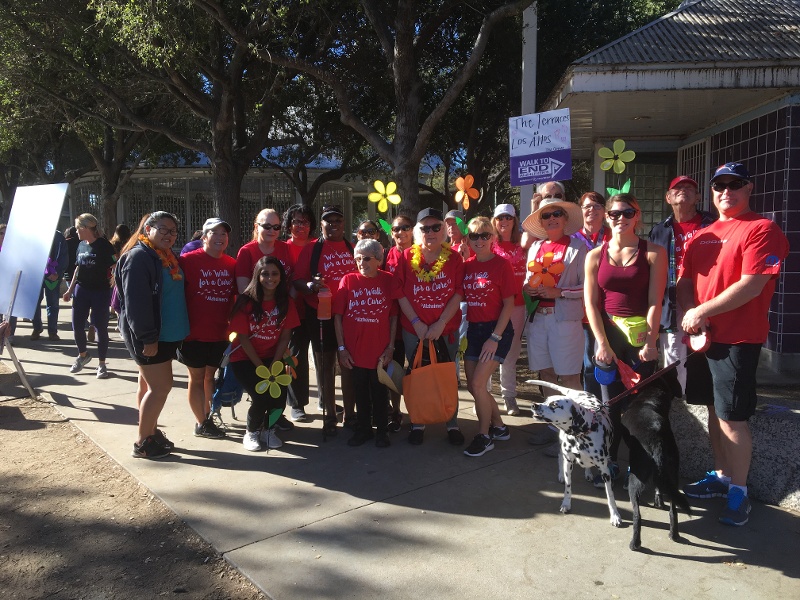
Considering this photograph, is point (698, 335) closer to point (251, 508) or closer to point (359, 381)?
point (359, 381)

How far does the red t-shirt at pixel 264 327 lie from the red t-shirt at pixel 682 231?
293 cm

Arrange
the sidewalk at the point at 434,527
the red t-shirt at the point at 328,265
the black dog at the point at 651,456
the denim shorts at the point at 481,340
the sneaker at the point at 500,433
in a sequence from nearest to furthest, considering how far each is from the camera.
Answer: the sidewalk at the point at 434,527
the black dog at the point at 651,456
the denim shorts at the point at 481,340
the sneaker at the point at 500,433
the red t-shirt at the point at 328,265

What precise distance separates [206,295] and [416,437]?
195 centimetres

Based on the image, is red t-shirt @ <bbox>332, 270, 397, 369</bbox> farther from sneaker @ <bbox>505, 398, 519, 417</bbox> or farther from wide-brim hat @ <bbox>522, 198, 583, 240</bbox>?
sneaker @ <bbox>505, 398, 519, 417</bbox>

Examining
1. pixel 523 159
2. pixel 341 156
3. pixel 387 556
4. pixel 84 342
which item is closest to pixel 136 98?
pixel 341 156

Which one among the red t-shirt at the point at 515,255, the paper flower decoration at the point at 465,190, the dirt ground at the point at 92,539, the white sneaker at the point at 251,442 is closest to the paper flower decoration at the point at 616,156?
the red t-shirt at the point at 515,255

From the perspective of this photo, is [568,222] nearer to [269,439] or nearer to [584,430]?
[584,430]

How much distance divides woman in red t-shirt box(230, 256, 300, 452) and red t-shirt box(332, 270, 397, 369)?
1.54 feet

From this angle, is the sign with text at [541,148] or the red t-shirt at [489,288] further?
the sign with text at [541,148]

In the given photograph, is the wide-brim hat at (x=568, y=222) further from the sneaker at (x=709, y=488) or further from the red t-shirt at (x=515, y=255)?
the sneaker at (x=709, y=488)

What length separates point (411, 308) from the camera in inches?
185

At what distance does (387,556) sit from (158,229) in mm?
2773

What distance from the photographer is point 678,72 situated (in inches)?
226

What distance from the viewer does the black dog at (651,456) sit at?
321 cm
